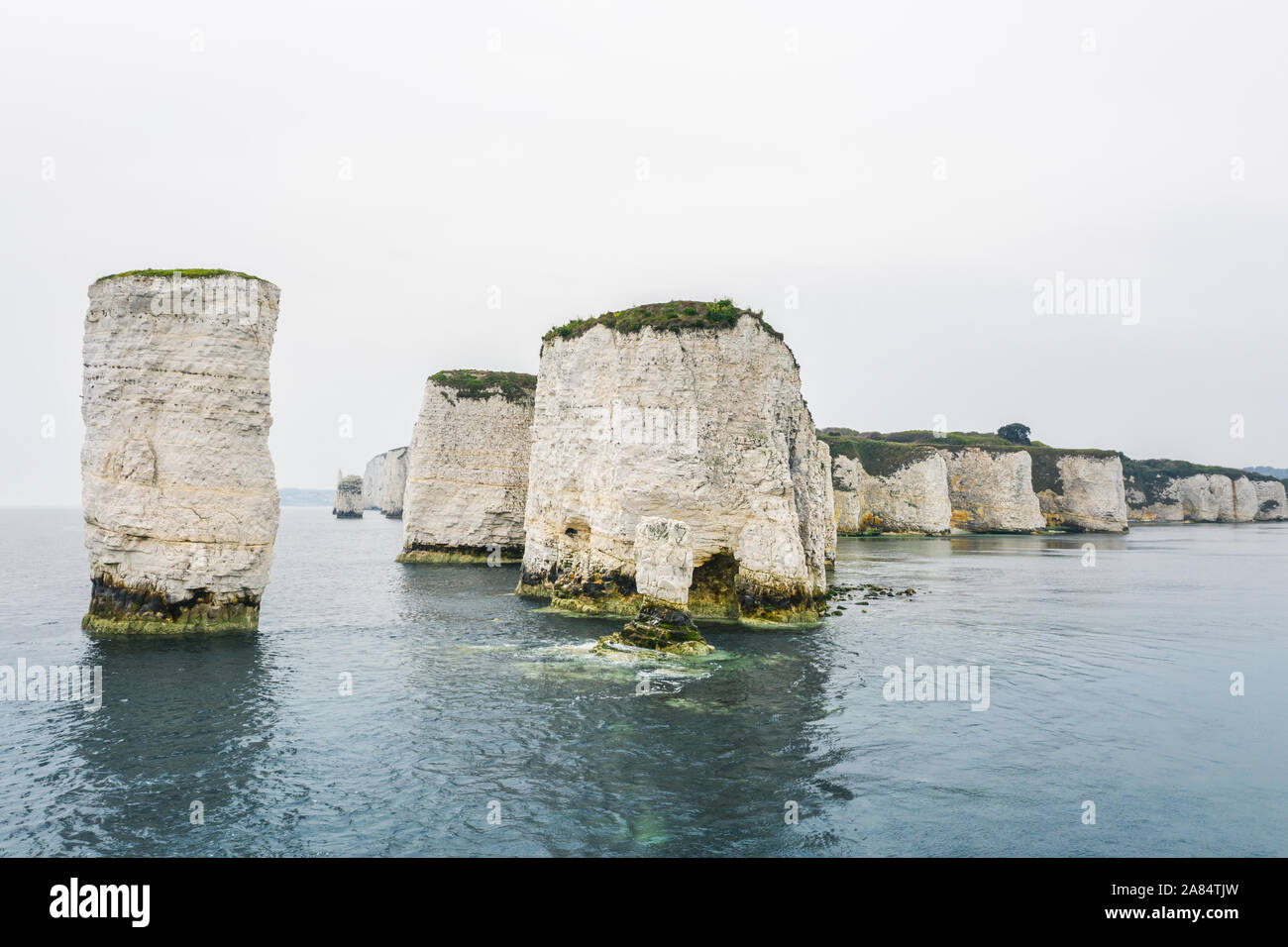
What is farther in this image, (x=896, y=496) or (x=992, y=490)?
(x=992, y=490)

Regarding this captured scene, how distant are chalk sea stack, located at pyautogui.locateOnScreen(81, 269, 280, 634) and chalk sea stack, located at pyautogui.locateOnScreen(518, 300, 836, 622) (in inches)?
565

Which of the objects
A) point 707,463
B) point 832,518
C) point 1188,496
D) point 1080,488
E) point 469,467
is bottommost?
point 832,518

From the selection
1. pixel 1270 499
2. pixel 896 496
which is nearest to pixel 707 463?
pixel 896 496

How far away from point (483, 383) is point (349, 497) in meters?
131

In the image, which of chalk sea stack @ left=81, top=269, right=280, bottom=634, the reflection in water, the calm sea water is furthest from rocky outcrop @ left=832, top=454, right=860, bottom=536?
the reflection in water

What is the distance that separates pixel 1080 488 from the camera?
117125 mm

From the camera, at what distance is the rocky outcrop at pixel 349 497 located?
17225cm

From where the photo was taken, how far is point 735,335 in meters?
32.0

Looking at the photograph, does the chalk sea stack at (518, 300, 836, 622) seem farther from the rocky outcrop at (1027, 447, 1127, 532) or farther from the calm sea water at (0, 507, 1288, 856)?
the rocky outcrop at (1027, 447, 1127, 532)

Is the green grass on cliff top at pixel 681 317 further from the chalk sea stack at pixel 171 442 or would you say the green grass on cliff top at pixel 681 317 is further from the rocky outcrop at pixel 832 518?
the rocky outcrop at pixel 832 518

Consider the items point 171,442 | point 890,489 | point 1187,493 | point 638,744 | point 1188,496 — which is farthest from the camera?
point 1188,496

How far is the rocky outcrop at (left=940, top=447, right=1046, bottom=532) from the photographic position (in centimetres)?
11106

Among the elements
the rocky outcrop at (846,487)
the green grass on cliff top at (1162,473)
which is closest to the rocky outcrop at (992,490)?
the rocky outcrop at (846,487)

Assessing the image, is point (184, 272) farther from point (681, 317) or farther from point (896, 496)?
point (896, 496)
